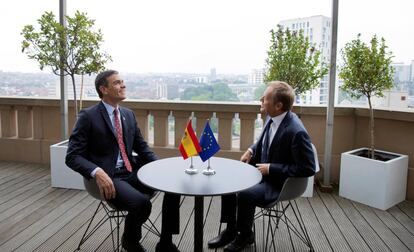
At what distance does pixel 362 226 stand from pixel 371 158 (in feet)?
3.08

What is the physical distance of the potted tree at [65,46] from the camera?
171 inches

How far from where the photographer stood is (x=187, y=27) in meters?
4.99

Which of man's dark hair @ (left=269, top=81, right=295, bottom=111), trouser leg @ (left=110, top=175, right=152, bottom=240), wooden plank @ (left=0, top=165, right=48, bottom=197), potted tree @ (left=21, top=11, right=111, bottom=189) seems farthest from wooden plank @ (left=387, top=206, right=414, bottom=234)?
wooden plank @ (left=0, top=165, right=48, bottom=197)

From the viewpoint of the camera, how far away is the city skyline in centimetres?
455

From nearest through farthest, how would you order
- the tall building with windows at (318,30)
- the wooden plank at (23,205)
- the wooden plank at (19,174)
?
the wooden plank at (23,205) → the tall building with windows at (318,30) → the wooden plank at (19,174)

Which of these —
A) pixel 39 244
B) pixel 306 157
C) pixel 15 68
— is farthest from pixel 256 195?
pixel 15 68

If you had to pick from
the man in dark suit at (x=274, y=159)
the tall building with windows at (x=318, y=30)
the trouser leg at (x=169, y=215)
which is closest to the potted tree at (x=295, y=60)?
the tall building with windows at (x=318, y=30)

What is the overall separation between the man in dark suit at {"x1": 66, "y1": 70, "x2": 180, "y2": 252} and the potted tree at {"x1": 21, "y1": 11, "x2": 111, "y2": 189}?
1.52 m

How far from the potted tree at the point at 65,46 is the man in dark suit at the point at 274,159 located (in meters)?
2.31

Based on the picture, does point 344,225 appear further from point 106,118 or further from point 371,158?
point 106,118

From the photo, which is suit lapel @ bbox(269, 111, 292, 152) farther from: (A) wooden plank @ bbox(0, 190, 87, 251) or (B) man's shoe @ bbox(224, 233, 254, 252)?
(A) wooden plank @ bbox(0, 190, 87, 251)

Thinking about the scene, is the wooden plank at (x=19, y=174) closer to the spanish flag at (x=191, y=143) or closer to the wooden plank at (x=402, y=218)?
the spanish flag at (x=191, y=143)

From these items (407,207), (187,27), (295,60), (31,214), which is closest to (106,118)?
(31,214)

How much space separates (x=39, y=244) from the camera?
3186mm
